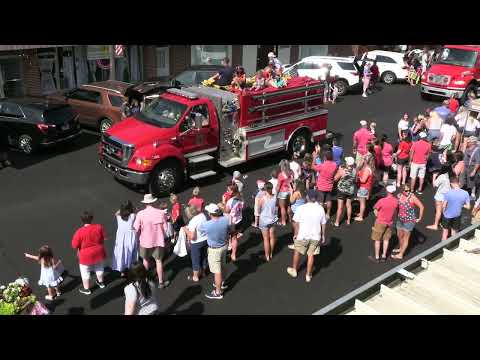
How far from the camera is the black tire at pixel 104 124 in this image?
53.4ft

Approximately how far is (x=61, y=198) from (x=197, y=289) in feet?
16.4

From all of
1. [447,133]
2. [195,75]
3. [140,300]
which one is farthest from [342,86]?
[140,300]

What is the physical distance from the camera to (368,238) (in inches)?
421

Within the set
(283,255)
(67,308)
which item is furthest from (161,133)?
(67,308)

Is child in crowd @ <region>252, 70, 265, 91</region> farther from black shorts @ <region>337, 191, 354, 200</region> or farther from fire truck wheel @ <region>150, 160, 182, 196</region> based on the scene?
black shorts @ <region>337, 191, 354, 200</region>

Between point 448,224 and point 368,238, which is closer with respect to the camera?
point 448,224

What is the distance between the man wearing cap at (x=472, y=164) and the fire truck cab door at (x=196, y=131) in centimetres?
616

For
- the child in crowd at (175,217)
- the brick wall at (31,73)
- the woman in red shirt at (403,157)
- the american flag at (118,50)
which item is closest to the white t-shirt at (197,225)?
the child in crowd at (175,217)

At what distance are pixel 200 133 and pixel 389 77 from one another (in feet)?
50.4

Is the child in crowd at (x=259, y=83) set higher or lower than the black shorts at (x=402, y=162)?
higher

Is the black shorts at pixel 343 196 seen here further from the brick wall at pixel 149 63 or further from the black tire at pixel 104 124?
the brick wall at pixel 149 63
